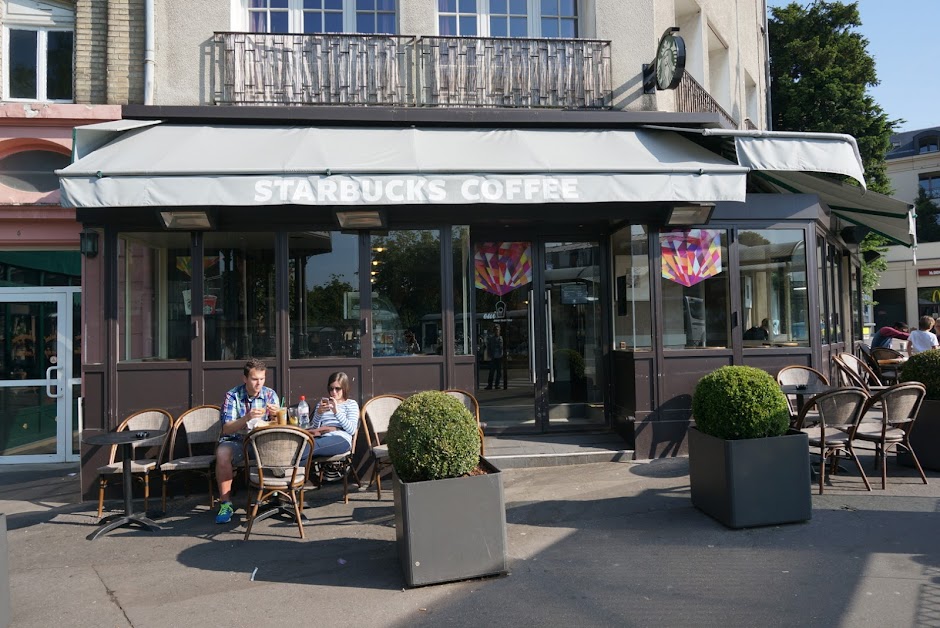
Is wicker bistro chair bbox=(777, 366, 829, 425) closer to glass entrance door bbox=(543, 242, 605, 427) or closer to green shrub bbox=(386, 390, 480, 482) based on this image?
glass entrance door bbox=(543, 242, 605, 427)

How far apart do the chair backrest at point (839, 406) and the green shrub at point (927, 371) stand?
104 centimetres

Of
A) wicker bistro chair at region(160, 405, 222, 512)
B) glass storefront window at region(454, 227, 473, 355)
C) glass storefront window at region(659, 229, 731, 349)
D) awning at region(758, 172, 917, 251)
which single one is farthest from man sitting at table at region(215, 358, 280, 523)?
awning at region(758, 172, 917, 251)

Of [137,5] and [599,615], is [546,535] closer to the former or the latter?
[599,615]

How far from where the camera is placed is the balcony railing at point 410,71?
750 cm

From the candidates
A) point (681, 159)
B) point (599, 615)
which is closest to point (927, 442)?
point (681, 159)

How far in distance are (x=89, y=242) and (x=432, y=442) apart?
477 centimetres

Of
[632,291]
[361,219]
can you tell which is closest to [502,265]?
[632,291]

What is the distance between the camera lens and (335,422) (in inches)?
247

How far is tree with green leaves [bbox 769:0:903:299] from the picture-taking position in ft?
76.2

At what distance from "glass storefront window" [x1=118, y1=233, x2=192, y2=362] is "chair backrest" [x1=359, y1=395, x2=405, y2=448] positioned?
2051mm

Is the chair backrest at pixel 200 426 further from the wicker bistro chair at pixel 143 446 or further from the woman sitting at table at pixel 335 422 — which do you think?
the woman sitting at table at pixel 335 422

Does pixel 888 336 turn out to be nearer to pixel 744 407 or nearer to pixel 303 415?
pixel 744 407

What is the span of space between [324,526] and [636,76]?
608cm

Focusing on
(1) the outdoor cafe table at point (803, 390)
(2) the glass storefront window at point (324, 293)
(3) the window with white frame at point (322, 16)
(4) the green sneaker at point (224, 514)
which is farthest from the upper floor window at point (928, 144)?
(4) the green sneaker at point (224, 514)
